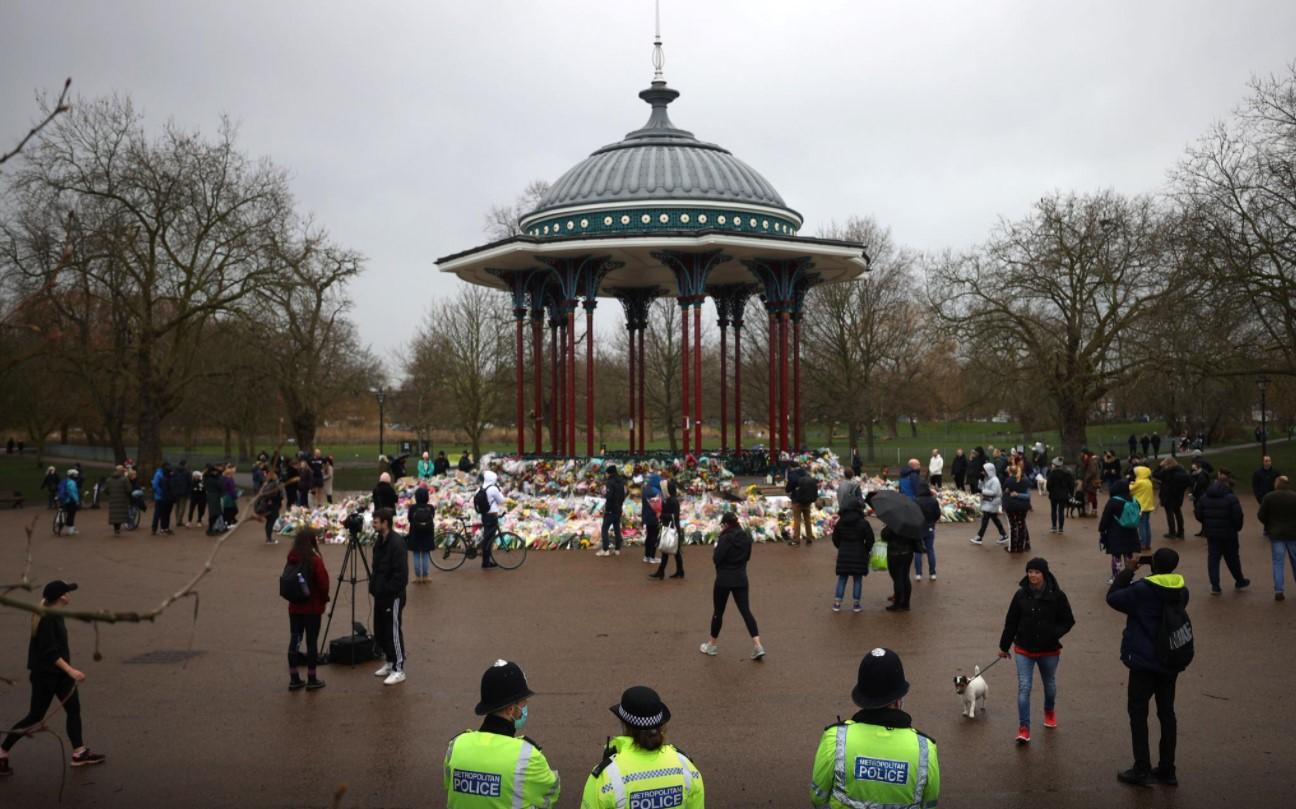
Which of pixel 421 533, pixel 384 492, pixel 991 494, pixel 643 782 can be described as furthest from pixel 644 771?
pixel 991 494

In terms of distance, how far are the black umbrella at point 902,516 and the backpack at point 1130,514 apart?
124 inches

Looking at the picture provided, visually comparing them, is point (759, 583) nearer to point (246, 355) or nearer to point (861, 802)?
point (861, 802)

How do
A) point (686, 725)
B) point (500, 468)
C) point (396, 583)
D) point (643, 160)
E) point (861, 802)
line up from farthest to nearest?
point (643, 160), point (500, 468), point (396, 583), point (686, 725), point (861, 802)

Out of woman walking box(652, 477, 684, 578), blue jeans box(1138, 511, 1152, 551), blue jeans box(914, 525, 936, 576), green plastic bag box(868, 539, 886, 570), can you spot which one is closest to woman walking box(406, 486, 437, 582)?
woman walking box(652, 477, 684, 578)

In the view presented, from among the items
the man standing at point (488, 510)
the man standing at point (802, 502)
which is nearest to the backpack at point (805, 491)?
the man standing at point (802, 502)

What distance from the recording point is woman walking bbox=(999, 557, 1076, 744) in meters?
8.41

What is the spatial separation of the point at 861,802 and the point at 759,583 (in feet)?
38.1

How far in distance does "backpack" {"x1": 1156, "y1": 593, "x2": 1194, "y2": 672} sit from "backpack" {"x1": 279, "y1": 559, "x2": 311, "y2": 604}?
7.55 metres

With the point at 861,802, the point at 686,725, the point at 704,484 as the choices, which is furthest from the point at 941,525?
the point at 861,802

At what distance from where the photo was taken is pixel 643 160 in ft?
101

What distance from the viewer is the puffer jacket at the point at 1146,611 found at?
7621 millimetres

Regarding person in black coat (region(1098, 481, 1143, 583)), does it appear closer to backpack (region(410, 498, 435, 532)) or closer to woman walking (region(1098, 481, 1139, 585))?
woman walking (region(1098, 481, 1139, 585))

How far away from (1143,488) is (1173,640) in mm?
11217

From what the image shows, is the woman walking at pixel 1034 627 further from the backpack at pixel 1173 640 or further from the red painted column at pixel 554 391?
the red painted column at pixel 554 391
